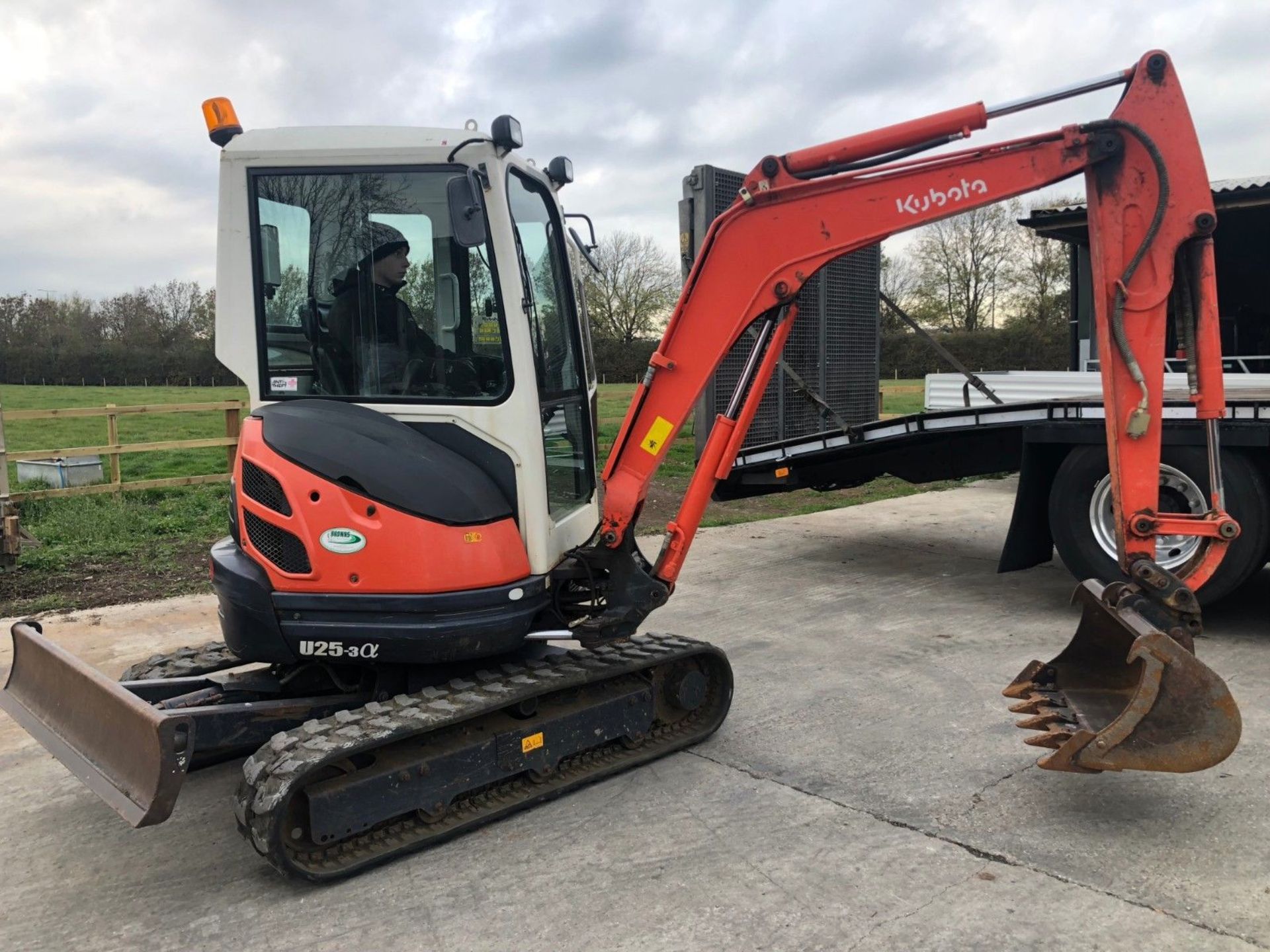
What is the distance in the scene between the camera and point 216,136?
381 centimetres

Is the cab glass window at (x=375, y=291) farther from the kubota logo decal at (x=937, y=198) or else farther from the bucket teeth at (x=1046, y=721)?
the bucket teeth at (x=1046, y=721)

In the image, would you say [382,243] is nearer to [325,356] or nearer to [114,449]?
[325,356]

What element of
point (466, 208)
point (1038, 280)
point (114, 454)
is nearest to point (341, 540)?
point (466, 208)

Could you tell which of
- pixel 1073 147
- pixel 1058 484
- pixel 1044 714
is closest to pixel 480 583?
pixel 1044 714

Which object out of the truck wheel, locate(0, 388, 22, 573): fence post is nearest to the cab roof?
the truck wheel

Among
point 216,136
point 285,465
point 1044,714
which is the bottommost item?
point 1044,714

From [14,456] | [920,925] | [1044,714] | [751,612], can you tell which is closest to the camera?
[920,925]

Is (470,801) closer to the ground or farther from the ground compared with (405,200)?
closer to the ground

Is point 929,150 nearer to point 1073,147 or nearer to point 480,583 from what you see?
point 1073,147

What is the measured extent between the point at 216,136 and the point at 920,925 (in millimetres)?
3713

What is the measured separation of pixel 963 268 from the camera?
34906 millimetres

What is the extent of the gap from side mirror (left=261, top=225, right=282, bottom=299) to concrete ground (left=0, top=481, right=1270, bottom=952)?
2.05 metres

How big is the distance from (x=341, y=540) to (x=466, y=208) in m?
1.25

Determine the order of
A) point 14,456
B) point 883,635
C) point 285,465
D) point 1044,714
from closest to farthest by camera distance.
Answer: point 285,465
point 1044,714
point 883,635
point 14,456
